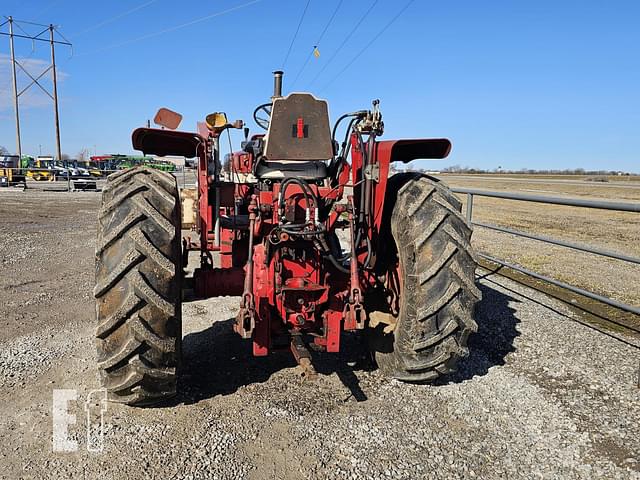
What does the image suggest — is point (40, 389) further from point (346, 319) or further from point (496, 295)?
point (496, 295)

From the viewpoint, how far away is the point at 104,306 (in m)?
2.88

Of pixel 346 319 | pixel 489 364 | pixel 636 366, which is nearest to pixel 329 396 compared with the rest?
pixel 346 319

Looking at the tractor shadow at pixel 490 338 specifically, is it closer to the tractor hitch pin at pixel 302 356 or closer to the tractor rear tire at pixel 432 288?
the tractor rear tire at pixel 432 288

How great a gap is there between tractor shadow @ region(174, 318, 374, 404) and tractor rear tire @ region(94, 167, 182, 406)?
0.52m

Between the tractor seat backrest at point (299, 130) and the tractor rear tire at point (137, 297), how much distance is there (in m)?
1.04

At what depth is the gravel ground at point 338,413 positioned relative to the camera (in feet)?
9.04

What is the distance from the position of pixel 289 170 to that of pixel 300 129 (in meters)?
0.44

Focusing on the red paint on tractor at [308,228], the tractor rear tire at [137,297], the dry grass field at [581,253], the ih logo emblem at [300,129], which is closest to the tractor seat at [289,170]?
the red paint on tractor at [308,228]

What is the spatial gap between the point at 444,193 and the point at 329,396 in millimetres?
1769

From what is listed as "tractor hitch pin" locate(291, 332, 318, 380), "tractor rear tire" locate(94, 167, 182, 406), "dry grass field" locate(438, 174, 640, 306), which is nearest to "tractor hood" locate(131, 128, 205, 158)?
"tractor rear tire" locate(94, 167, 182, 406)

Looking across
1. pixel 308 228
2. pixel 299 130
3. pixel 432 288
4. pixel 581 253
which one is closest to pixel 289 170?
pixel 299 130

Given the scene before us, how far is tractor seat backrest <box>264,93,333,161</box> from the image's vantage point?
366cm

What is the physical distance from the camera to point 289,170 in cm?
406

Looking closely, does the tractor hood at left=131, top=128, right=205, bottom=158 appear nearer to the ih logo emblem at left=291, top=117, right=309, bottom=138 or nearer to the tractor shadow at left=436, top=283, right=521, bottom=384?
the ih logo emblem at left=291, top=117, right=309, bottom=138
